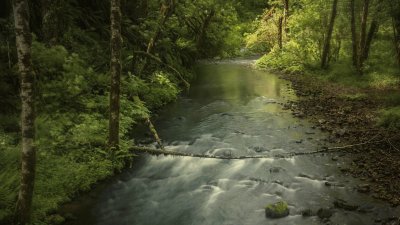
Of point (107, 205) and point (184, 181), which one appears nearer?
point (107, 205)

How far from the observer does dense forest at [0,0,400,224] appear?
838cm

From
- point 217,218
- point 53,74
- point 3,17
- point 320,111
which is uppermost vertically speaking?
point 3,17

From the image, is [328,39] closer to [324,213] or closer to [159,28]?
[159,28]

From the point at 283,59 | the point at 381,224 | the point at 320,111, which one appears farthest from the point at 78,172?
the point at 283,59

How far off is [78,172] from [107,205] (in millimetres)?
1425

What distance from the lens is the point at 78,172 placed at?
10297mm

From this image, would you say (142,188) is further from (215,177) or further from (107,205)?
(215,177)

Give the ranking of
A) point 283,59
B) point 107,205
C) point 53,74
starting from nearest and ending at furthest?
point 107,205 < point 53,74 < point 283,59

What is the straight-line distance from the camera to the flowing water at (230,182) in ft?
29.3

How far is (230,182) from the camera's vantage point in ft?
35.0

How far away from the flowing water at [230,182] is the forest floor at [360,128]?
46 cm

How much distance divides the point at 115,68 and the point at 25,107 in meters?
4.08

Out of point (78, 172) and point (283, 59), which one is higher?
point (283, 59)

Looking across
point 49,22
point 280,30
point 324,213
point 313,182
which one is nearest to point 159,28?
point 49,22
